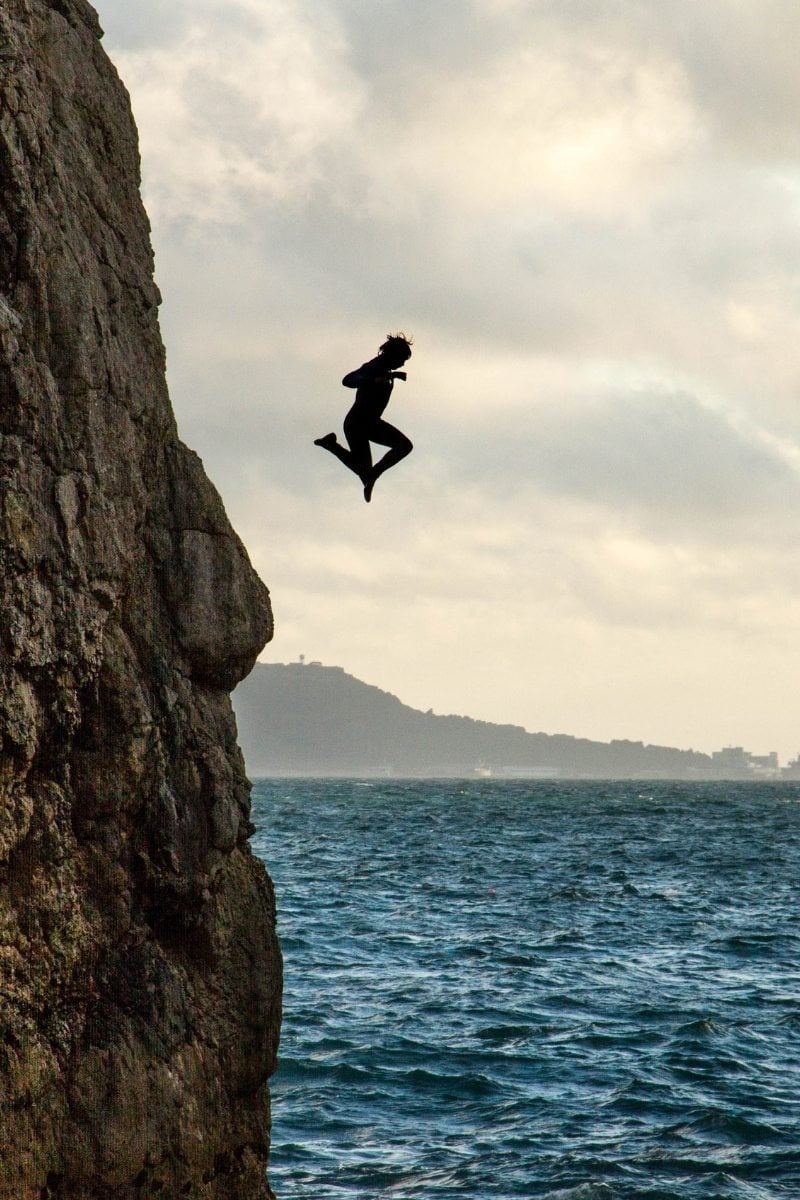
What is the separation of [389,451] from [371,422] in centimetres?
35

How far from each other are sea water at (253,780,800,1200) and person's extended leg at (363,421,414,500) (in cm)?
859

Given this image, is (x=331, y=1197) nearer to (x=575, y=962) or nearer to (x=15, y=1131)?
(x=15, y=1131)

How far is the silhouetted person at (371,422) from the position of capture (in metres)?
12.9

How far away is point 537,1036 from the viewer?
24.0m

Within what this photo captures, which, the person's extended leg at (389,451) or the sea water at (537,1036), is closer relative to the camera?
the person's extended leg at (389,451)

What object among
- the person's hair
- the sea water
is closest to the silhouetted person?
the person's hair

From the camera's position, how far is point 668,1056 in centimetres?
2272

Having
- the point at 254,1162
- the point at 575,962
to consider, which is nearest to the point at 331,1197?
the point at 254,1162

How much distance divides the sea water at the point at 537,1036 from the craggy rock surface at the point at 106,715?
223 inches

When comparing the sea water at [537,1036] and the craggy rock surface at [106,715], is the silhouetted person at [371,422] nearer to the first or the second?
the craggy rock surface at [106,715]

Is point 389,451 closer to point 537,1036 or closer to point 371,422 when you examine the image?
point 371,422

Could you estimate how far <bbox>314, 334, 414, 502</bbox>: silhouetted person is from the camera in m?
12.9

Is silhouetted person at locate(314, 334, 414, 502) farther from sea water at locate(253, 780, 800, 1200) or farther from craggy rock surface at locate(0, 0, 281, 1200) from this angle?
sea water at locate(253, 780, 800, 1200)

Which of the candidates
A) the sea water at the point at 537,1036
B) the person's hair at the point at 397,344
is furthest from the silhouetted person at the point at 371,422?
the sea water at the point at 537,1036
